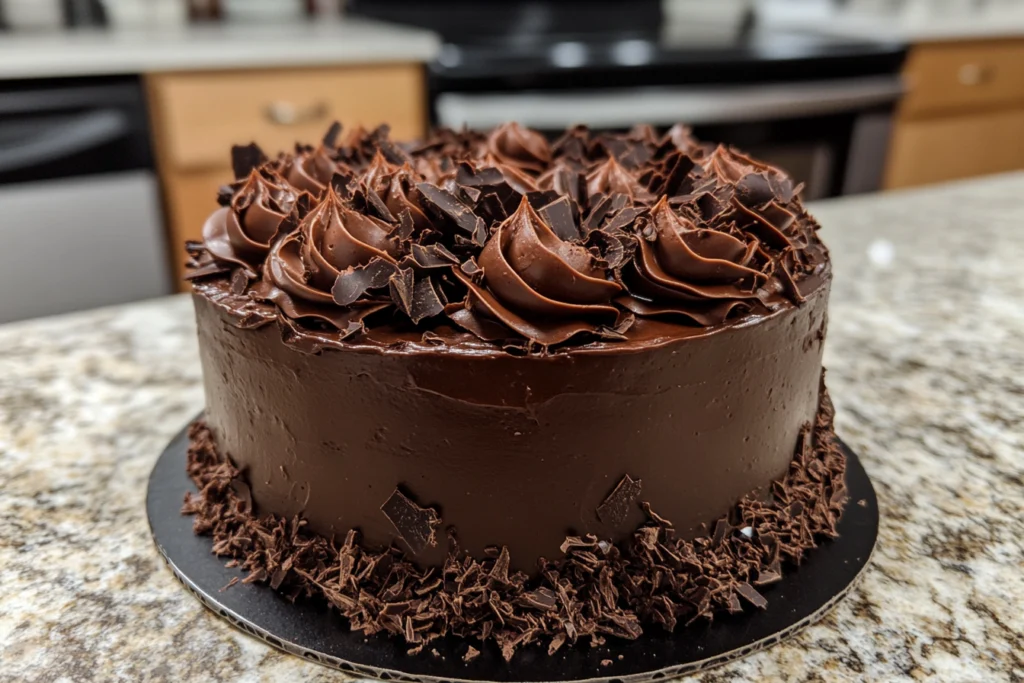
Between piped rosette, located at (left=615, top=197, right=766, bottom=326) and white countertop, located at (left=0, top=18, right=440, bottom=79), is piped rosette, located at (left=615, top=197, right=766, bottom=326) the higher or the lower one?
the lower one

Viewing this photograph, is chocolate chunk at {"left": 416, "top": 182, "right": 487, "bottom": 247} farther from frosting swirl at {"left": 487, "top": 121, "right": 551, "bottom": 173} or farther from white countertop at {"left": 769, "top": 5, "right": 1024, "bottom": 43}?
white countertop at {"left": 769, "top": 5, "right": 1024, "bottom": 43}

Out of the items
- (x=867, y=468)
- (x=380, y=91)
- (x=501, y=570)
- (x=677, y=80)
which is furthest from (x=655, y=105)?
(x=501, y=570)

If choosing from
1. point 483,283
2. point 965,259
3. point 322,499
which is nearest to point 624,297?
point 483,283

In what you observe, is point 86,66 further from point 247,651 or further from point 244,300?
point 247,651

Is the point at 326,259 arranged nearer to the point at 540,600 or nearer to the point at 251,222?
the point at 251,222

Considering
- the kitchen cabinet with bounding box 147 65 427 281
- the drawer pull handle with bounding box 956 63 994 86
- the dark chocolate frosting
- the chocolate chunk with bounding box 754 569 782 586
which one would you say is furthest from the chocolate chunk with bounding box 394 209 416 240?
the drawer pull handle with bounding box 956 63 994 86

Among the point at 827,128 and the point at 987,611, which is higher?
the point at 827,128

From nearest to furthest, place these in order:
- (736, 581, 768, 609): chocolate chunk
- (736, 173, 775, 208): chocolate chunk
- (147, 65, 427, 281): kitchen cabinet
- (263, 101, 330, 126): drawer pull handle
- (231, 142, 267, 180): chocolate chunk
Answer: (736, 581, 768, 609): chocolate chunk, (736, 173, 775, 208): chocolate chunk, (231, 142, 267, 180): chocolate chunk, (147, 65, 427, 281): kitchen cabinet, (263, 101, 330, 126): drawer pull handle
